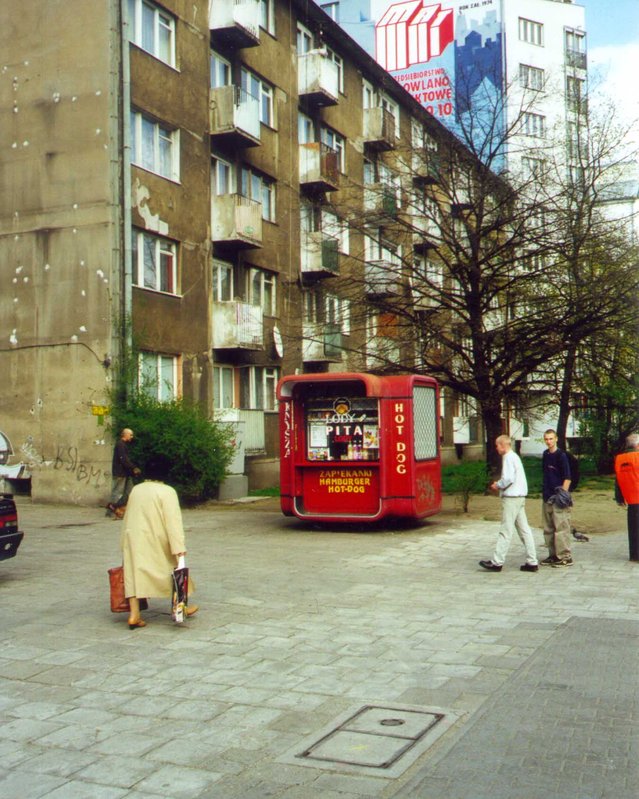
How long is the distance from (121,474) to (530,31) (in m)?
11.1

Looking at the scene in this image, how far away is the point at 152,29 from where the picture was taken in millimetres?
24172

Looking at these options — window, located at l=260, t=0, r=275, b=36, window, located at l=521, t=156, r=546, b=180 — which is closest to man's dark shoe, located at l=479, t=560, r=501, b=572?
window, located at l=521, t=156, r=546, b=180

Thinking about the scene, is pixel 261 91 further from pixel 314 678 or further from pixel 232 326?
pixel 314 678

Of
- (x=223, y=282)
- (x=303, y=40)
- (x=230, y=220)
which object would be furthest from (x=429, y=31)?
(x=303, y=40)

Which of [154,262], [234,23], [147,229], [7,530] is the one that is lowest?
[7,530]

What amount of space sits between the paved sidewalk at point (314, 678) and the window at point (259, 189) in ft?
58.2

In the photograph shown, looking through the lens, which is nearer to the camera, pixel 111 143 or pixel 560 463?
pixel 560 463

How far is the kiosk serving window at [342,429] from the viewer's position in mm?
16469

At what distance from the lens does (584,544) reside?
49.2ft

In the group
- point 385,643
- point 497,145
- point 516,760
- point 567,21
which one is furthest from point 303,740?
point 497,145

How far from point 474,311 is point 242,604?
49.1 ft

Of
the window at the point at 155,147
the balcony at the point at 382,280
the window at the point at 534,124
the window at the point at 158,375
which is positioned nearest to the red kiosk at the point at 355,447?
the window at the point at 158,375

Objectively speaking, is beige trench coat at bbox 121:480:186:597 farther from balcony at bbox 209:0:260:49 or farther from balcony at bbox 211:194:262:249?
balcony at bbox 209:0:260:49

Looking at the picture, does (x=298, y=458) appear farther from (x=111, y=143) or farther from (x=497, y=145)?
(x=497, y=145)
